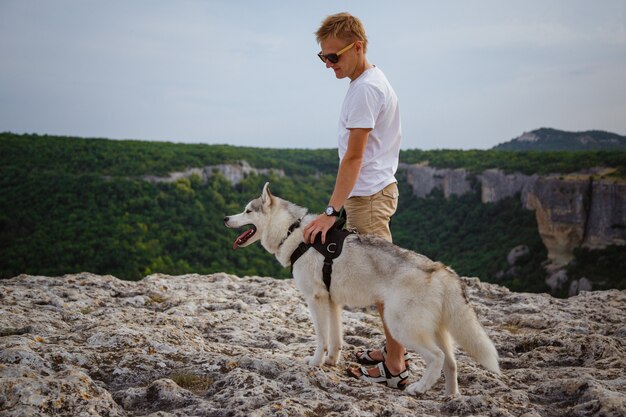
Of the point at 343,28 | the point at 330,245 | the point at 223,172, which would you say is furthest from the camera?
the point at 223,172

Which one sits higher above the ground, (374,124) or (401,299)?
(374,124)

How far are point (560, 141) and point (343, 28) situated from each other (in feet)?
264

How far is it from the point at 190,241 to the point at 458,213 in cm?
3570

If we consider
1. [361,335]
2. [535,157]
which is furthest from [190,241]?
[535,157]

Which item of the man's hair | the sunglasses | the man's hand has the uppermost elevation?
the man's hair

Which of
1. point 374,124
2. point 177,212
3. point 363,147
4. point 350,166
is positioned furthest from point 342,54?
point 177,212

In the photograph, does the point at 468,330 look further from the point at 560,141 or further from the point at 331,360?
the point at 560,141

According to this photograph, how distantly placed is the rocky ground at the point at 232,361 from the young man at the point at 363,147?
91 cm

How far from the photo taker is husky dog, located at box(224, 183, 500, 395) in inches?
178

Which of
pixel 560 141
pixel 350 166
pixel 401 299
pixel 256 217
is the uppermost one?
pixel 560 141

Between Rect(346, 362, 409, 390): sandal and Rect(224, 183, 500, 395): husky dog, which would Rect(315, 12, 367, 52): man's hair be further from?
Rect(346, 362, 409, 390): sandal

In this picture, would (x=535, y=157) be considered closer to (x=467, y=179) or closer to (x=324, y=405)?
(x=467, y=179)

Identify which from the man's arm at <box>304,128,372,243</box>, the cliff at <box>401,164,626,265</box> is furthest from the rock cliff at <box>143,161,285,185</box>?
the man's arm at <box>304,128,372,243</box>

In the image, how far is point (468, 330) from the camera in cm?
453
